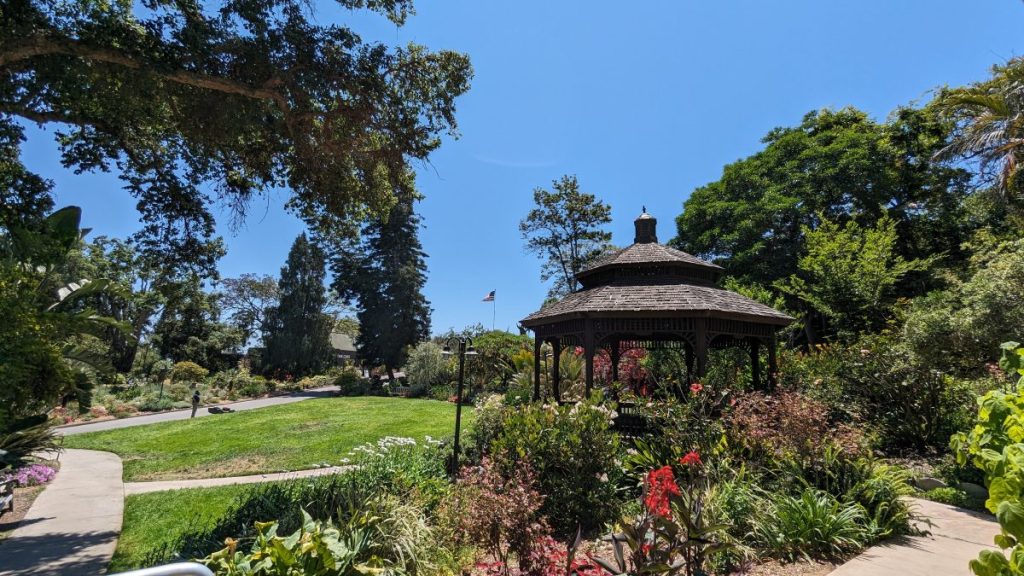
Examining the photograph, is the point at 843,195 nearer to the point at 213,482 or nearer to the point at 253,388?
the point at 213,482

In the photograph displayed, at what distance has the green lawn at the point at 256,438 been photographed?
9.81m

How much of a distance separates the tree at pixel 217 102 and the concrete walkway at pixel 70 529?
162 inches

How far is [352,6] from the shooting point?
734 cm

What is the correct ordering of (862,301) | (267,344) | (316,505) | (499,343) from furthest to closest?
1. (267,344)
2. (499,343)
3. (862,301)
4. (316,505)

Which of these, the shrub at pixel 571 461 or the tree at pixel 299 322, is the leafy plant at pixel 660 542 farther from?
the tree at pixel 299 322

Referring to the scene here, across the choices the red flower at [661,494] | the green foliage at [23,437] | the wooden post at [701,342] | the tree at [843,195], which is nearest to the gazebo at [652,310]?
the wooden post at [701,342]

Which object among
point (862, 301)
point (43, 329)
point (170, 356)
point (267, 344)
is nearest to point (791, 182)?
point (862, 301)

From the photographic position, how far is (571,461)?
5695 mm

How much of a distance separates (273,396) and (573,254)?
857 inches

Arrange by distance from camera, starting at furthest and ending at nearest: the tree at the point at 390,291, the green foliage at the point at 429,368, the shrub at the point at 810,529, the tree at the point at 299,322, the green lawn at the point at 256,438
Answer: the tree at the point at 299,322 → the tree at the point at 390,291 → the green foliage at the point at 429,368 → the green lawn at the point at 256,438 → the shrub at the point at 810,529

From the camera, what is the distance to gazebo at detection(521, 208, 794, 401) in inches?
342

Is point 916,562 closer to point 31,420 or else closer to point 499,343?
point 31,420

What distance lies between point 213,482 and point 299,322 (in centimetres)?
3088

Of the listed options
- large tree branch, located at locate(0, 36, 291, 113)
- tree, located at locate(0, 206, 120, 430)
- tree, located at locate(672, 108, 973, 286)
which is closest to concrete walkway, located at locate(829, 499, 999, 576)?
large tree branch, located at locate(0, 36, 291, 113)
